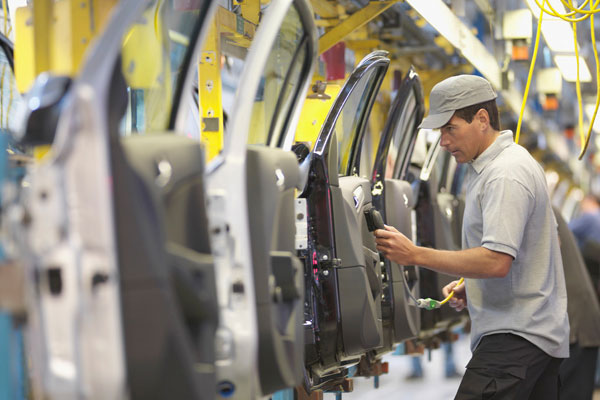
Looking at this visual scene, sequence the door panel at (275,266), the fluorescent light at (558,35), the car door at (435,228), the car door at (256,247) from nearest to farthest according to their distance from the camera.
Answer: the car door at (256,247) → the door panel at (275,266) → the car door at (435,228) → the fluorescent light at (558,35)

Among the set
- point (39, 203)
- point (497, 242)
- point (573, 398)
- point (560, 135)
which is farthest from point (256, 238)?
point (560, 135)

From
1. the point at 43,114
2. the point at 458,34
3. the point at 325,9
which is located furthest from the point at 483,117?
the point at 458,34

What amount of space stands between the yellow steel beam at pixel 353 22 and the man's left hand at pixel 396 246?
1805 mm

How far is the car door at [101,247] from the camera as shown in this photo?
193 centimetres

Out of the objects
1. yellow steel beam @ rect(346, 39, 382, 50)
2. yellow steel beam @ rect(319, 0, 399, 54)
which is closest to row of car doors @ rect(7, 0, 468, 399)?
yellow steel beam @ rect(319, 0, 399, 54)

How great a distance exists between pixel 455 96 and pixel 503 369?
1.08 metres

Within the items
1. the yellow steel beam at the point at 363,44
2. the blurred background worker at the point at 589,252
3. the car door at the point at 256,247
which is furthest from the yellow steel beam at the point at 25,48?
the blurred background worker at the point at 589,252

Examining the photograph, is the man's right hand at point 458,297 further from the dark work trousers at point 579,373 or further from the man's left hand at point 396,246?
the dark work trousers at point 579,373

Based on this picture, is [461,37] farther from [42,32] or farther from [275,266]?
[42,32]

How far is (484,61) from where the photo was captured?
6.91 meters

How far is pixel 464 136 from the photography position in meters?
3.71

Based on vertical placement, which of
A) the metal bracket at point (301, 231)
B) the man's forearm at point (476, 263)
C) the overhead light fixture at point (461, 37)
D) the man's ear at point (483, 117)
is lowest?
the man's forearm at point (476, 263)

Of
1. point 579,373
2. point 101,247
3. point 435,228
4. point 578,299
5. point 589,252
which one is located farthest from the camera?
point 589,252

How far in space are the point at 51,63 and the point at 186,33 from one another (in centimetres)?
43
